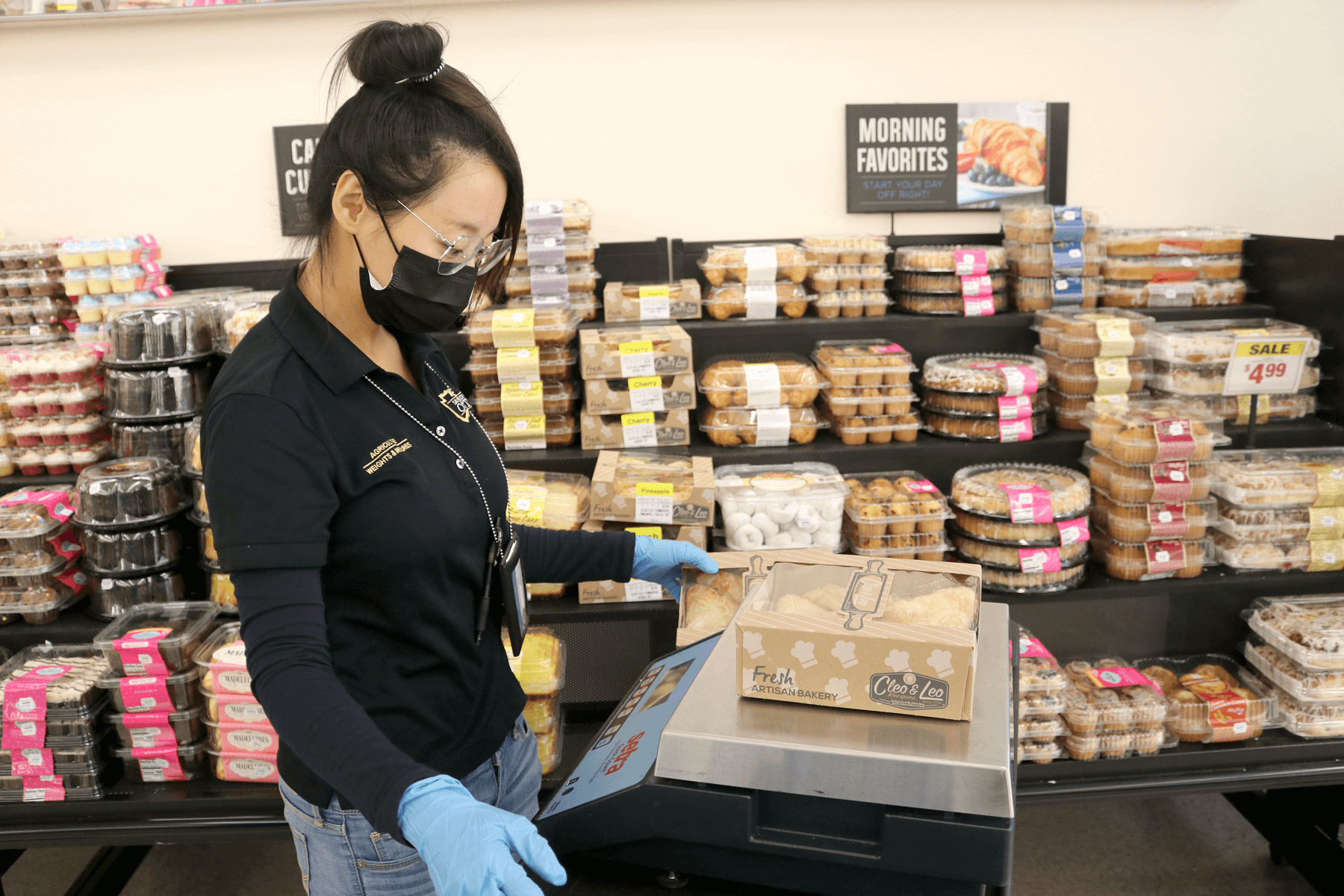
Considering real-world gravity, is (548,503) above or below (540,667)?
above

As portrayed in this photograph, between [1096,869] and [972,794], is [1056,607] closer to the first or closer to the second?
[1096,869]

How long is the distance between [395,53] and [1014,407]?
228 centimetres

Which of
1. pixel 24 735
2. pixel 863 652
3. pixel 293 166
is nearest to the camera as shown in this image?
pixel 863 652

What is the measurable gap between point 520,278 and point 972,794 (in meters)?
2.43

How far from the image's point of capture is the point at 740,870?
3.68ft

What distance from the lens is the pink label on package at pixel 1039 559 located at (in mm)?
2750

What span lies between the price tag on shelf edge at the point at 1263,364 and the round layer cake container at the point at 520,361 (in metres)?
2.01

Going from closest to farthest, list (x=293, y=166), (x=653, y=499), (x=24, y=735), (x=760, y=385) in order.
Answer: (x=24, y=735) < (x=653, y=499) < (x=760, y=385) < (x=293, y=166)

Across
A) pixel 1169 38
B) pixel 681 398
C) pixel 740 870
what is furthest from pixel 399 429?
pixel 1169 38

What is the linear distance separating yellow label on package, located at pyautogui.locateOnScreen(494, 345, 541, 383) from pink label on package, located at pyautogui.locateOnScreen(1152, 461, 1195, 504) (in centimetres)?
185

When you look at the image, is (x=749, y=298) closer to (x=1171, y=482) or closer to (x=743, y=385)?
(x=743, y=385)

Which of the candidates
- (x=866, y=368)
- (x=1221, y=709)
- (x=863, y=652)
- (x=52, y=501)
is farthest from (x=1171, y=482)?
(x=52, y=501)

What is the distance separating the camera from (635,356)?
2.82 m

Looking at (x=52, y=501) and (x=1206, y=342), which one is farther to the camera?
(x=1206, y=342)
